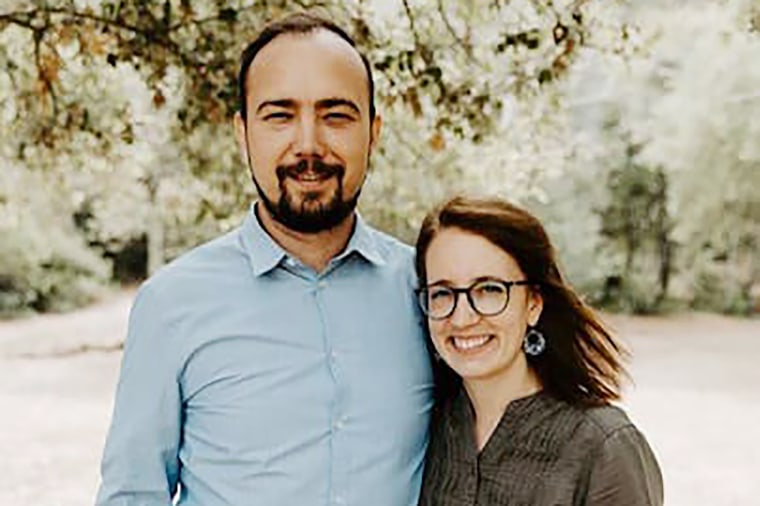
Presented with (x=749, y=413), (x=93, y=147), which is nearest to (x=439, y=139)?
(x=93, y=147)

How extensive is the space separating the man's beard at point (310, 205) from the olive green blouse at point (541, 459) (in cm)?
38

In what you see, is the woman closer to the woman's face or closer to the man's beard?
the woman's face

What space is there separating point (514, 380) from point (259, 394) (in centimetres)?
42

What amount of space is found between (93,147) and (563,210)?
13.6m

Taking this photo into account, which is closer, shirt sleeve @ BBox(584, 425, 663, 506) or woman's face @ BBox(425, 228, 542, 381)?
shirt sleeve @ BBox(584, 425, 663, 506)

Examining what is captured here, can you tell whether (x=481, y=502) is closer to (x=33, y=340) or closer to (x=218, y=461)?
(x=218, y=461)

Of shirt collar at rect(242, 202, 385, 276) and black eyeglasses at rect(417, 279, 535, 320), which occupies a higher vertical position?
shirt collar at rect(242, 202, 385, 276)

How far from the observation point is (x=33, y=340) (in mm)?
17453

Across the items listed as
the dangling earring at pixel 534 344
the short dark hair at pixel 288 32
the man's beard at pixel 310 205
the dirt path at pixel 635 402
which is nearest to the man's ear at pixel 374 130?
the short dark hair at pixel 288 32

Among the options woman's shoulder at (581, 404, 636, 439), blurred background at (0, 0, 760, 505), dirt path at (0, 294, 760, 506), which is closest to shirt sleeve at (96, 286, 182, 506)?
woman's shoulder at (581, 404, 636, 439)

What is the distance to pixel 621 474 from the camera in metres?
1.64

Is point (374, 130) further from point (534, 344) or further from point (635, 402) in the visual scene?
point (635, 402)

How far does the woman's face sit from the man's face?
19 centimetres

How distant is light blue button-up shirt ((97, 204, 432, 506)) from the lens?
68.8 inches
